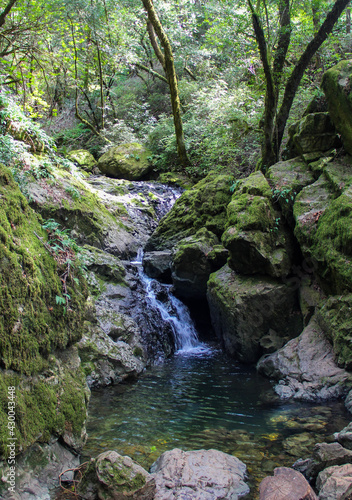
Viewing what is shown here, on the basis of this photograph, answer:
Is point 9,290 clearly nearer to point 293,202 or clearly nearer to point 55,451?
point 55,451

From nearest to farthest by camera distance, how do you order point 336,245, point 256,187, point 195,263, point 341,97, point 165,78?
point 336,245, point 341,97, point 256,187, point 195,263, point 165,78

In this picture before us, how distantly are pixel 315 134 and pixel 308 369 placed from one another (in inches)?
213

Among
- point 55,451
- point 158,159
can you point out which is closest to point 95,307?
point 55,451

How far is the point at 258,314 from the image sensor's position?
7.38 metres

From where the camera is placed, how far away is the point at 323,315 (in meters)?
6.18

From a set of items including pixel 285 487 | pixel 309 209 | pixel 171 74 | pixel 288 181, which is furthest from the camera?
pixel 171 74

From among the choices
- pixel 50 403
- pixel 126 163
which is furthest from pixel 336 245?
pixel 126 163

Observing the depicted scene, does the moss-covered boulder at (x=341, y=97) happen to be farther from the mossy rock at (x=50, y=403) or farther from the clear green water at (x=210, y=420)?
the mossy rock at (x=50, y=403)

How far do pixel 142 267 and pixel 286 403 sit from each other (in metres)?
6.39

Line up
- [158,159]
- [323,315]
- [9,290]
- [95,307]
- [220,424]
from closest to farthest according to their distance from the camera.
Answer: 1. [9,290]
2. [220,424]
3. [323,315]
4. [95,307]
5. [158,159]

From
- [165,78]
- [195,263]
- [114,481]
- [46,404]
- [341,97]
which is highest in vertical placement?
[165,78]

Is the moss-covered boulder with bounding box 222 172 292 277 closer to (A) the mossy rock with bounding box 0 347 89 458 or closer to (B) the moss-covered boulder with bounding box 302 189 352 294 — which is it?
(B) the moss-covered boulder with bounding box 302 189 352 294

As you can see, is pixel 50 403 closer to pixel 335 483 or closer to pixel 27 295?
pixel 27 295

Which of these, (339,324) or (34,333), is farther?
(339,324)
